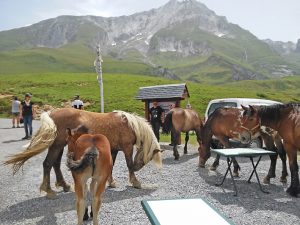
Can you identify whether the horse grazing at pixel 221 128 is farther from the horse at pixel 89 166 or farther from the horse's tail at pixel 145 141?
the horse at pixel 89 166

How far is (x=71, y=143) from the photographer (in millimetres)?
5988

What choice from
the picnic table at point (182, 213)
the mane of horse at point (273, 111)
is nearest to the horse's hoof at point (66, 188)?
the picnic table at point (182, 213)

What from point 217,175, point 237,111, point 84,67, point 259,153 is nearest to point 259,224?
point 259,153

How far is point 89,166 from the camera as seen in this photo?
18.0 ft

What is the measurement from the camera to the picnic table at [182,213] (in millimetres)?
3819

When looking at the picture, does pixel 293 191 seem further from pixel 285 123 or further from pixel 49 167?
pixel 49 167

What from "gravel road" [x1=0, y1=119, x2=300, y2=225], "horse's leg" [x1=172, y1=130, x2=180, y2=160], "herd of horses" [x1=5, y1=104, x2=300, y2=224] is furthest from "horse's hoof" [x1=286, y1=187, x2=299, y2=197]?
"horse's leg" [x1=172, y1=130, x2=180, y2=160]

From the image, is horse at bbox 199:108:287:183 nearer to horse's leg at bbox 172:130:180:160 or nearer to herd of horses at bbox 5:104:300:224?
herd of horses at bbox 5:104:300:224

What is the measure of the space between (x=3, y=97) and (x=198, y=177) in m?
44.9

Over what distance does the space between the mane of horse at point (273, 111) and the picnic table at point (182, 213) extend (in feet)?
17.6

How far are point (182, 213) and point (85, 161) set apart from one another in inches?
77.4

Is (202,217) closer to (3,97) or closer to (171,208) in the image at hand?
(171,208)

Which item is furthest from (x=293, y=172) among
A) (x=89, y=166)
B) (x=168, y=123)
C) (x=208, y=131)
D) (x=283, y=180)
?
(x=168, y=123)

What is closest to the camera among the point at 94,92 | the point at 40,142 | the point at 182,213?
the point at 182,213
